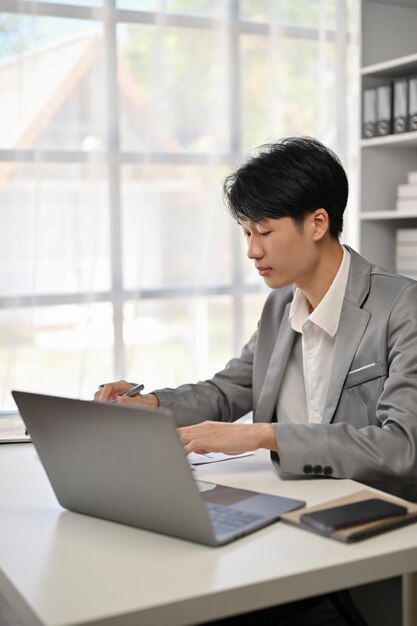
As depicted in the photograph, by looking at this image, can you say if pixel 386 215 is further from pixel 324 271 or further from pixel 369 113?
pixel 324 271

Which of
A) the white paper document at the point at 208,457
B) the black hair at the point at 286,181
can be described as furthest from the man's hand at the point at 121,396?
the black hair at the point at 286,181

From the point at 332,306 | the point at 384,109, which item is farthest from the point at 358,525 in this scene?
the point at 384,109

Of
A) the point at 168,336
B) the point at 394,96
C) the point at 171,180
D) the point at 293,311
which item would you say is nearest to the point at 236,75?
the point at 171,180

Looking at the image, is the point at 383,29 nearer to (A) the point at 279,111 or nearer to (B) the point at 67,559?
(A) the point at 279,111

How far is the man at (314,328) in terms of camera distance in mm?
1817

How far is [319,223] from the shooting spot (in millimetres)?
2023

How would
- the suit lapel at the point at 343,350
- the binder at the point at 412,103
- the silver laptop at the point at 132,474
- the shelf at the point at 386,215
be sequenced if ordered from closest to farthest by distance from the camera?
the silver laptop at the point at 132,474 → the suit lapel at the point at 343,350 → the binder at the point at 412,103 → the shelf at the point at 386,215

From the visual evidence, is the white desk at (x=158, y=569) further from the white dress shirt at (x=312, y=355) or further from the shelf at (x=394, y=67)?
the shelf at (x=394, y=67)

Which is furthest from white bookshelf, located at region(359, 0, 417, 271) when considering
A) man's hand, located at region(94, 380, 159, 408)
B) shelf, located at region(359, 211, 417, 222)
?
man's hand, located at region(94, 380, 159, 408)

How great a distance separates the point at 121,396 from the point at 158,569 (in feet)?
2.67

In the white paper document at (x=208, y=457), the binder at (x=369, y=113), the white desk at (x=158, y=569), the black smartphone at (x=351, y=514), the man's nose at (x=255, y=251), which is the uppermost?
the binder at (x=369, y=113)

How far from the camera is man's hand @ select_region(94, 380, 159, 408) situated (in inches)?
78.4

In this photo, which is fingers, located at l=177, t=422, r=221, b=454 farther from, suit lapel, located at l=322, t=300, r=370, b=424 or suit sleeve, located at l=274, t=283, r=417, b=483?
suit lapel, located at l=322, t=300, r=370, b=424

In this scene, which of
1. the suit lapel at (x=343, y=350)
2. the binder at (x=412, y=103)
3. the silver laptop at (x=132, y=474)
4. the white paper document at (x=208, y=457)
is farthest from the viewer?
the binder at (x=412, y=103)
